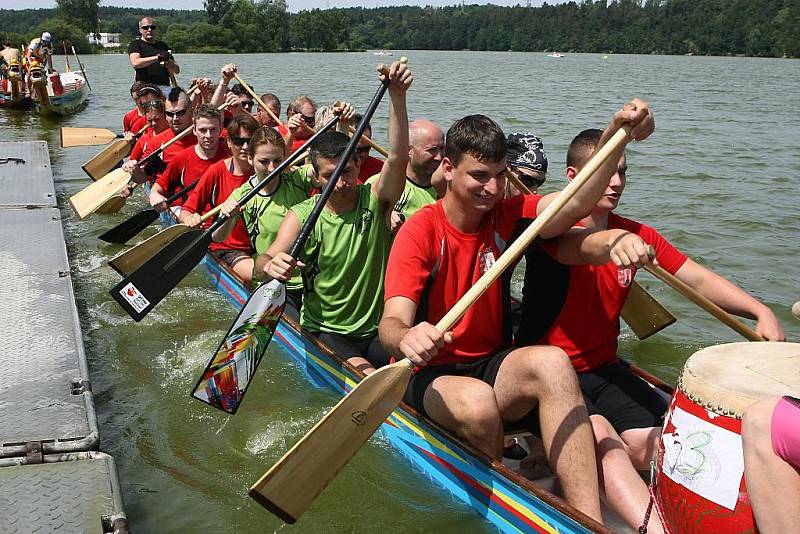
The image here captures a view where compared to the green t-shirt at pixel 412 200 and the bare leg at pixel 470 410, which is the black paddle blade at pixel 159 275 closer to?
the green t-shirt at pixel 412 200

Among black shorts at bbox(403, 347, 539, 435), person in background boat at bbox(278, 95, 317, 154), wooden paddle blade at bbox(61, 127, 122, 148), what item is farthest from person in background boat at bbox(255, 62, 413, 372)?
wooden paddle blade at bbox(61, 127, 122, 148)

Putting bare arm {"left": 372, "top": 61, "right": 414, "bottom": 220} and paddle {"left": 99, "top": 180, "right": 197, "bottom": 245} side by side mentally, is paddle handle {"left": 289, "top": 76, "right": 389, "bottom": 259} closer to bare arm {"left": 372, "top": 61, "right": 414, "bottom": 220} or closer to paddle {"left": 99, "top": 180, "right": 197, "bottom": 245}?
bare arm {"left": 372, "top": 61, "right": 414, "bottom": 220}

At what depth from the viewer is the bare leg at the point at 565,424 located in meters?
3.22

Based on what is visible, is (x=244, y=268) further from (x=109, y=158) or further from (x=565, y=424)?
(x=109, y=158)

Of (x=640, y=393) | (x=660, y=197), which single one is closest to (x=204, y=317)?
(x=640, y=393)

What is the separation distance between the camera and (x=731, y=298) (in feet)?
12.3

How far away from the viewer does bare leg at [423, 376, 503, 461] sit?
3426mm

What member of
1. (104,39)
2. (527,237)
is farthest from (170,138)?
(104,39)

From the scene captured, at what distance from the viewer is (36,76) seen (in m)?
20.8

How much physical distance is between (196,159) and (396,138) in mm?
3905

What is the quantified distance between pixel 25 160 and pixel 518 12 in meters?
120

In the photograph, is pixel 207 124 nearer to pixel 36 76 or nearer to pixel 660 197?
→ pixel 660 197

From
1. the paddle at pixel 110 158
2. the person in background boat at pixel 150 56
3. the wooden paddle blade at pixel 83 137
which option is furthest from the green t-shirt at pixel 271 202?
the wooden paddle blade at pixel 83 137

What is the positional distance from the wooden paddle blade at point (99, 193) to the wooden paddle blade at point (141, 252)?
2244 mm
